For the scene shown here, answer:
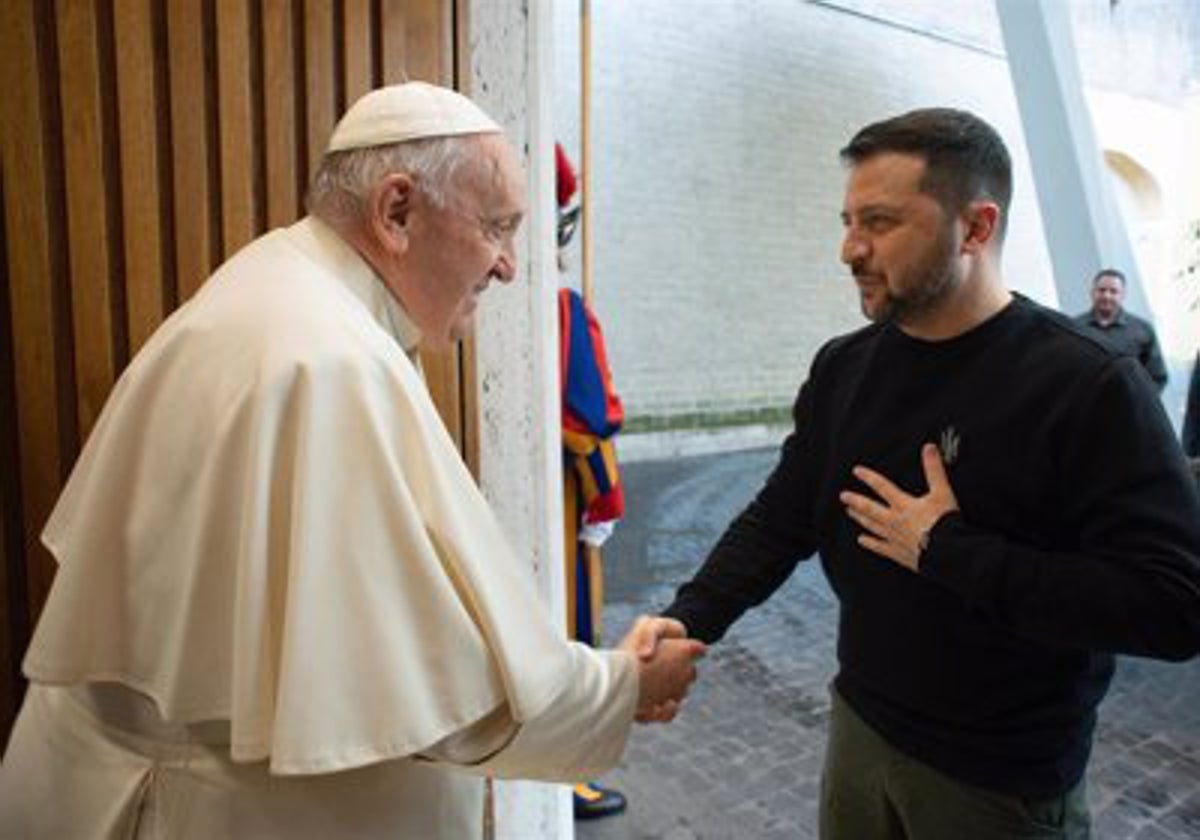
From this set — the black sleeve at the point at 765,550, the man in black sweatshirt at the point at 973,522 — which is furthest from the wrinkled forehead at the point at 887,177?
the black sleeve at the point at 765,550

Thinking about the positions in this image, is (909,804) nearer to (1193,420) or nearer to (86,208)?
(86,208)

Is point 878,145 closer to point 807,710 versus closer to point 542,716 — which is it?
point 542,716

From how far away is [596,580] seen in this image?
334cm

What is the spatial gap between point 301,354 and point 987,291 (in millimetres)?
1129

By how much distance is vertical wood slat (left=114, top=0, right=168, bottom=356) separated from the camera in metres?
1.88

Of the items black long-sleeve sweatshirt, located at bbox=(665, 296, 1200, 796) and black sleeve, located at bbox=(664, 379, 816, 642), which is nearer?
black long-sleeve sweatshirt, located at bbox=(665, 296, 1200, 796)

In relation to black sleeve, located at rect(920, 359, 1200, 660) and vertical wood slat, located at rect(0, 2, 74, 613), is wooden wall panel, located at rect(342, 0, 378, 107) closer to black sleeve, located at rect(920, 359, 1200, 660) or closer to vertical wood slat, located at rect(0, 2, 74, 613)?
vertical wood slat, located at rect(0, 2, 74, 613)

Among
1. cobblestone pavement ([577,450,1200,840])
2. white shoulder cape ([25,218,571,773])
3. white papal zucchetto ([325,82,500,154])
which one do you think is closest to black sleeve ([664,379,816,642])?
white shoulder cape ([25,218,571,773])

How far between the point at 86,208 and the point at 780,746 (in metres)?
3.30

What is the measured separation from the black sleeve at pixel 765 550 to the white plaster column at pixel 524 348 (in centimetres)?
80

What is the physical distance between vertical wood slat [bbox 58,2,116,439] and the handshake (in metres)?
1.30

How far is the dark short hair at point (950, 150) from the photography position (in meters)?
1.48

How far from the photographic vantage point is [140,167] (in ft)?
6.25

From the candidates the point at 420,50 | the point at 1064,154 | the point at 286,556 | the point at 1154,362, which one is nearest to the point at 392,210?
the point at 286,556
